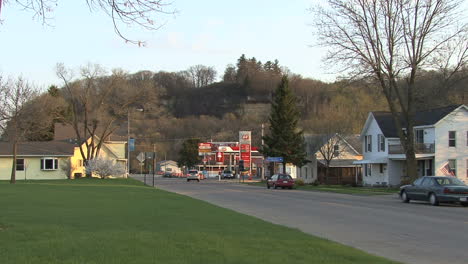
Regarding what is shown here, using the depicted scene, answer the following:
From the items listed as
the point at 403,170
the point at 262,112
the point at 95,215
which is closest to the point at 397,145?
the point at 403,170

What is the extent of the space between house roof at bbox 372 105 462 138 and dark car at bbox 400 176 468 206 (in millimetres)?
22362

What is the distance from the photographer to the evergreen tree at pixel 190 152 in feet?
415

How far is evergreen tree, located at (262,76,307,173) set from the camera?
223ft

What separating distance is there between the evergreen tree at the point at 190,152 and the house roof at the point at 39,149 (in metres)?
59.2

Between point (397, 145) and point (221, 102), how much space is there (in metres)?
98.6

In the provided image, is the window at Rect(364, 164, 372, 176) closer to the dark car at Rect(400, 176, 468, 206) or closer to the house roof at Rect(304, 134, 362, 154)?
the house roof at Rect(304, 134, 362, 154)

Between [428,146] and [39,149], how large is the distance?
4265 cm

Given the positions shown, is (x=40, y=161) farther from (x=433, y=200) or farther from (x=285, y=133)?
(x=433, y=200)

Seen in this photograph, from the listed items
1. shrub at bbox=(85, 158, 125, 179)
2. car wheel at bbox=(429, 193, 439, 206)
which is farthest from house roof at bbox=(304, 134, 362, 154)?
car wheel at bbox=(429, 193, 439, 206)


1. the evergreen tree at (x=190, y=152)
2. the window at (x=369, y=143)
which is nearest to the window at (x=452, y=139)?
the window at (x=369, y=143)

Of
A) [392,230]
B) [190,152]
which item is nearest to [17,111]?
Answer: [392,230]

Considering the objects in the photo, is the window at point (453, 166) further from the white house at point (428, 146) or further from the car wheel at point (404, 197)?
the car wheel at point (404, 197)

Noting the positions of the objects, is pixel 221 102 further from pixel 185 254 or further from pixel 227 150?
pixel 185 254

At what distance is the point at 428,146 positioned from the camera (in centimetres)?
4994
